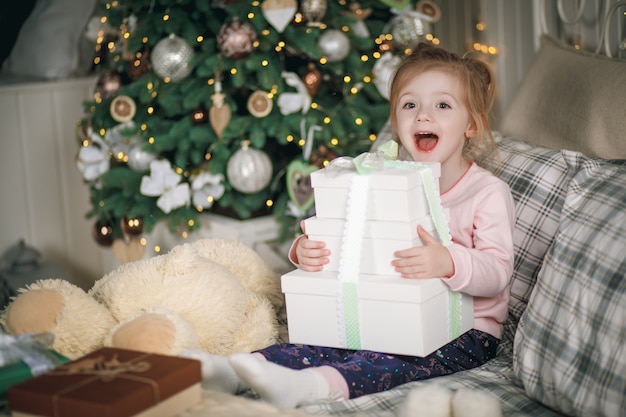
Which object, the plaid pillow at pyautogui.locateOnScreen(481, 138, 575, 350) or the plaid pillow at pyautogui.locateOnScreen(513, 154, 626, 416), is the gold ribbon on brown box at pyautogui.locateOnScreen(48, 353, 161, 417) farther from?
the plaid pillow at pyautogui.locateOnScreen(481, 138, 575, 350)

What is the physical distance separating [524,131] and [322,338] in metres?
0.91

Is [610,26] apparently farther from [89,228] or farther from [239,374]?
[89,228]

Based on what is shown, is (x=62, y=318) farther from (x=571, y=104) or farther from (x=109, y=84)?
(x=109, y=84)

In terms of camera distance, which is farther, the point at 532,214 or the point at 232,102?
the point at 232,102

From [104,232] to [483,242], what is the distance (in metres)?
1.91

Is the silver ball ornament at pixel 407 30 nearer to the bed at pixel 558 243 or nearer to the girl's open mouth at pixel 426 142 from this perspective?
the bed at pixel 558 243

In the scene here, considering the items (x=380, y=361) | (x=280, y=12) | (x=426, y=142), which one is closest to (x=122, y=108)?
(x=280, y=12)

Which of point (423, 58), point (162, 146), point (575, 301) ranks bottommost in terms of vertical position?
point (575, 301)

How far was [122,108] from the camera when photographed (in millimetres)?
2955

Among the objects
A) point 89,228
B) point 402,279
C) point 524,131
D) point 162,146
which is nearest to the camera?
point 402,279

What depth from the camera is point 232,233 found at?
303cm

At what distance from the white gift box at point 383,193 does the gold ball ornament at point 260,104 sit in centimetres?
115

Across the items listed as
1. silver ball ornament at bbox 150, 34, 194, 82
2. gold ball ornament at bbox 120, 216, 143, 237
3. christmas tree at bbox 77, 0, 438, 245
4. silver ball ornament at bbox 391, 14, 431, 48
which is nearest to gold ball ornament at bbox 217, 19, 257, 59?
christmas tree at bbox 77, 0, 438, 245

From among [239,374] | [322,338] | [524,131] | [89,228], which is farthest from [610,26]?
[89,228]
